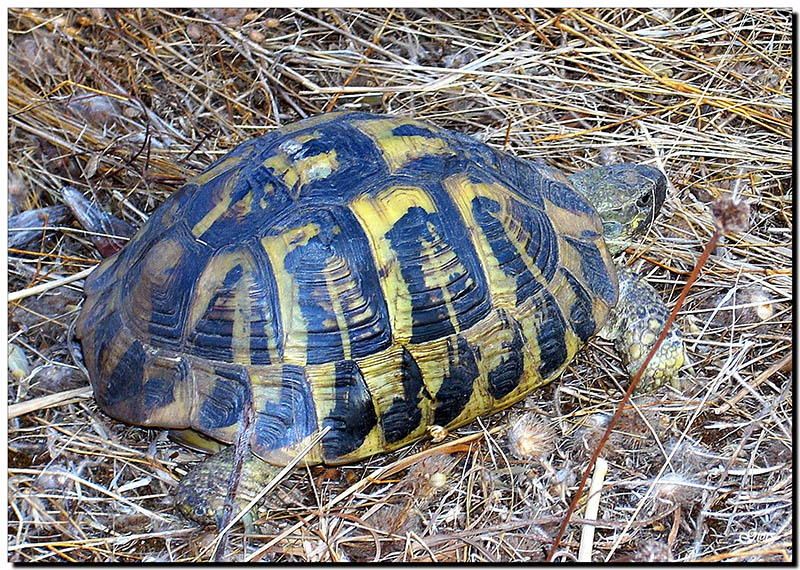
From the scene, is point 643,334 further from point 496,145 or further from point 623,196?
point 496,145

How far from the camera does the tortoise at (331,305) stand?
2578 millimetres

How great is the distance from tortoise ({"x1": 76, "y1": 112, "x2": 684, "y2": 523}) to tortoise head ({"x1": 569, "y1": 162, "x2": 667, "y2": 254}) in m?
0.53

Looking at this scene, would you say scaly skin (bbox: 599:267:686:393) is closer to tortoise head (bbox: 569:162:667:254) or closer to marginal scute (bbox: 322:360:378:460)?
tortoise head (bbox: 569:162:667:254)

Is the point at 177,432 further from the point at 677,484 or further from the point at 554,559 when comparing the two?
the point at 677,484

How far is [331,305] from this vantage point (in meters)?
2.60

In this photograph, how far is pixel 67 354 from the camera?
3123mm

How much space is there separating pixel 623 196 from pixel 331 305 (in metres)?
1.48

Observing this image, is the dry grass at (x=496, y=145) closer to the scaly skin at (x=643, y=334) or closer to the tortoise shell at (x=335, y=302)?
the scaly skin at (x=643, y=334)

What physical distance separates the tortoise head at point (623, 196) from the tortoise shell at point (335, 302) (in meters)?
0.61

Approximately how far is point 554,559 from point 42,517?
70.4 inches

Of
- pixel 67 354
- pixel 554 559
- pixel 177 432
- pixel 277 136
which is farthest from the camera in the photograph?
pixel 67 354

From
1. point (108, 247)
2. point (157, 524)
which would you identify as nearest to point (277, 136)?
point (108, 247)

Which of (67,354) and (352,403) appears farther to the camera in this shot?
(67,354)

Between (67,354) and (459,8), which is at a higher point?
(459,8)
